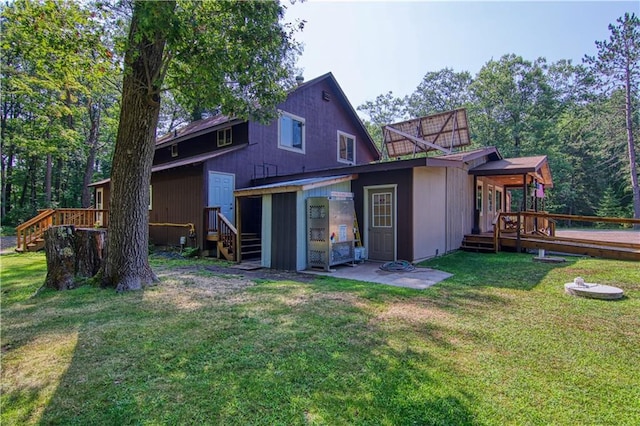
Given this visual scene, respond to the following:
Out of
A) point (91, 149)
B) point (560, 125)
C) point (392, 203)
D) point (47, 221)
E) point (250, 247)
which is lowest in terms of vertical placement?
point (250, 247)

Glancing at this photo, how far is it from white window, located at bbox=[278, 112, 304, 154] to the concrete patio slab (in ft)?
20.8

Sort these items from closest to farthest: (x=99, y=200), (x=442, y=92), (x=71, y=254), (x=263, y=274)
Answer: (x=71, y=254)
(x=263, y=274)
(x=99, y=200)
(x=442, y=92)

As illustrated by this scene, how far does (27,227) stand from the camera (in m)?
11.6

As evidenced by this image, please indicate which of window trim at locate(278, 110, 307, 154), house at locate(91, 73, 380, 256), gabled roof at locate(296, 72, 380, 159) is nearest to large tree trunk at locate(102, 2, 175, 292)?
house at locate(91, 73, 380, 256)

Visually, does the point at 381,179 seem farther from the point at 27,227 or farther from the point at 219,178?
the point at 27,227

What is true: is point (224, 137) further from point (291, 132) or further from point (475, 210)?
point (475, 210)

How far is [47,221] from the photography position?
1212 centimetres

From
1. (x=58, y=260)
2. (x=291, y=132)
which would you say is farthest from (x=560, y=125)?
(x=58, y=260)

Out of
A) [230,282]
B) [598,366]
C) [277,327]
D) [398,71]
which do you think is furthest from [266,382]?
[398,71]

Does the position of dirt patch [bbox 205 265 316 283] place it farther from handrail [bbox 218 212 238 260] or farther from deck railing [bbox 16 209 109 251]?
deck railing [bbox 16 209 109 251]

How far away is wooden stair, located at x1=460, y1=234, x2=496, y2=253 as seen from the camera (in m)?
10.5

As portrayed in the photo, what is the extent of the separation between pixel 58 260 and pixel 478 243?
10969 millimetres

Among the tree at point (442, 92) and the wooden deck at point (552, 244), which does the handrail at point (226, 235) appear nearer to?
the wooden deck at point (552, 244)

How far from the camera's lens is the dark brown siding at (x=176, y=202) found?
10.9 metres
